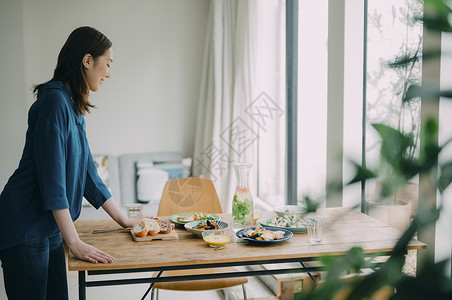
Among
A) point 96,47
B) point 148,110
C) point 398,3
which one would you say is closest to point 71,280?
point 148,110

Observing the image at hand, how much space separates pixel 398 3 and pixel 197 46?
107 inches

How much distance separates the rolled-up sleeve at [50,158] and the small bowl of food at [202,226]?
1.78ft

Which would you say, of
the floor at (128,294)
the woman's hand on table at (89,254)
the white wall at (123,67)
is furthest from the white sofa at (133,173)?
the woman's hand on table at (89,254)

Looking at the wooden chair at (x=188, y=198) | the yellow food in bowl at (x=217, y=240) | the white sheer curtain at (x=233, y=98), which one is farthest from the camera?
the white sheer curtain at (x=233, y=98)

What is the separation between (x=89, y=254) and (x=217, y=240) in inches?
18.6

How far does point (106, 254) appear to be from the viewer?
158 cm

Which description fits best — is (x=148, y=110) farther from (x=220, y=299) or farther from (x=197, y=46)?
(x=220, y=299)

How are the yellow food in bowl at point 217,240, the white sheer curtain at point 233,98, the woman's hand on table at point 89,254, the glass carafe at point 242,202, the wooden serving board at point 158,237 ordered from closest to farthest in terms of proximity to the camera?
the woman's hand on table at point 89,254 < the yellow food in bowl at point 217,240 < the wooden serving board at point 158,237 < the glass carafe at point 242,202 < the white sheer curtain at point 233,98

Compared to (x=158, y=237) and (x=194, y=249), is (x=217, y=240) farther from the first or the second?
(x=158, y=237)

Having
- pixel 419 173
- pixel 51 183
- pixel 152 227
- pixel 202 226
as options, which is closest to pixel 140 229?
pixel 152 227

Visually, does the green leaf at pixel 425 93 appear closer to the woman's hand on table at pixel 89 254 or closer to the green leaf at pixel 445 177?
the green leaf at pixel 445 177

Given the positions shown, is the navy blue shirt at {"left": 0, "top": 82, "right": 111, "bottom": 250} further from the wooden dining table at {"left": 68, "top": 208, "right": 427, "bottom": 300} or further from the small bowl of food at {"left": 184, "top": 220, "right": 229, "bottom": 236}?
the small bowl of food at {"left": 184, "top": 220, "right": 229, "bottom": 236}

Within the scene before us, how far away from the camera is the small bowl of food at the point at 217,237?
1.71 m

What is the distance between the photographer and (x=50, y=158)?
5.16ft
